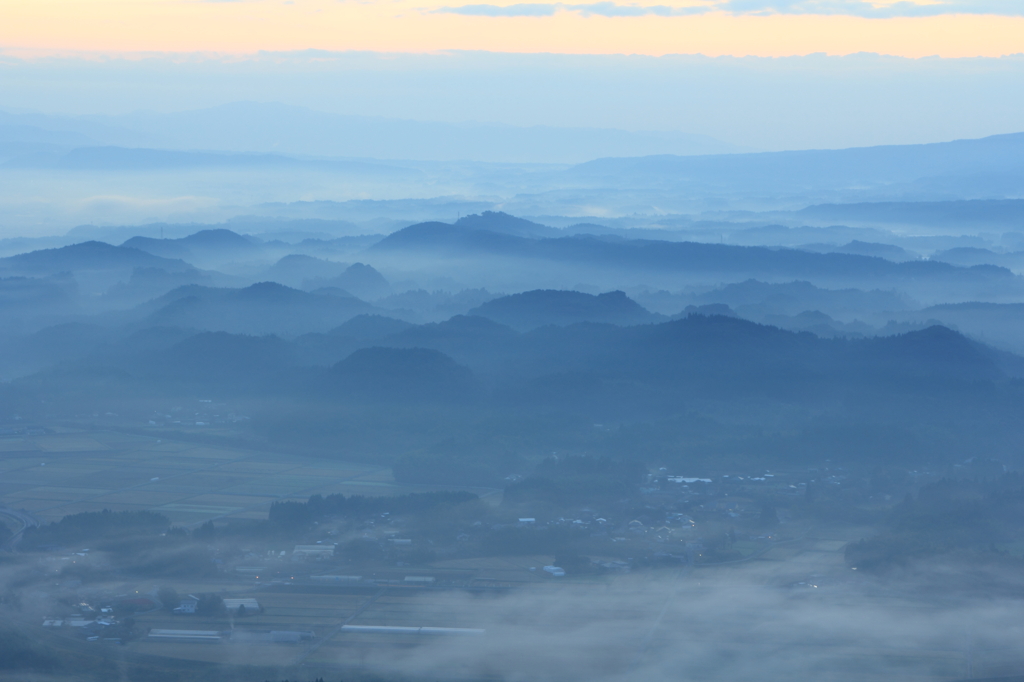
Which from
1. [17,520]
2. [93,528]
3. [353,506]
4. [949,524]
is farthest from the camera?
[353,506]

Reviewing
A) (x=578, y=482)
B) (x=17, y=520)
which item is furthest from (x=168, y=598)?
(x=578, y=482)

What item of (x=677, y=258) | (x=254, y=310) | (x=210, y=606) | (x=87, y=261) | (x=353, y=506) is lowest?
(x=210, y=606)

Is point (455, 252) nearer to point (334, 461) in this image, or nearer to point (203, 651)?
point (334, 461)

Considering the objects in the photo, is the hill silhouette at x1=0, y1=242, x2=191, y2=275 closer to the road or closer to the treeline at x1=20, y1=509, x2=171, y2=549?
the road

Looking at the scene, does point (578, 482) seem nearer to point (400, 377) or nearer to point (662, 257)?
point (400, 377)

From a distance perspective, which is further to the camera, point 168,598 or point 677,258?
point 677,258

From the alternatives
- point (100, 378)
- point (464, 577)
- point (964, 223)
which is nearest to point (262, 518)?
point (464, 577)

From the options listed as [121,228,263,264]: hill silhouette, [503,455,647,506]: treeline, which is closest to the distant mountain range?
[121,228,263,264]: hill silhouette
